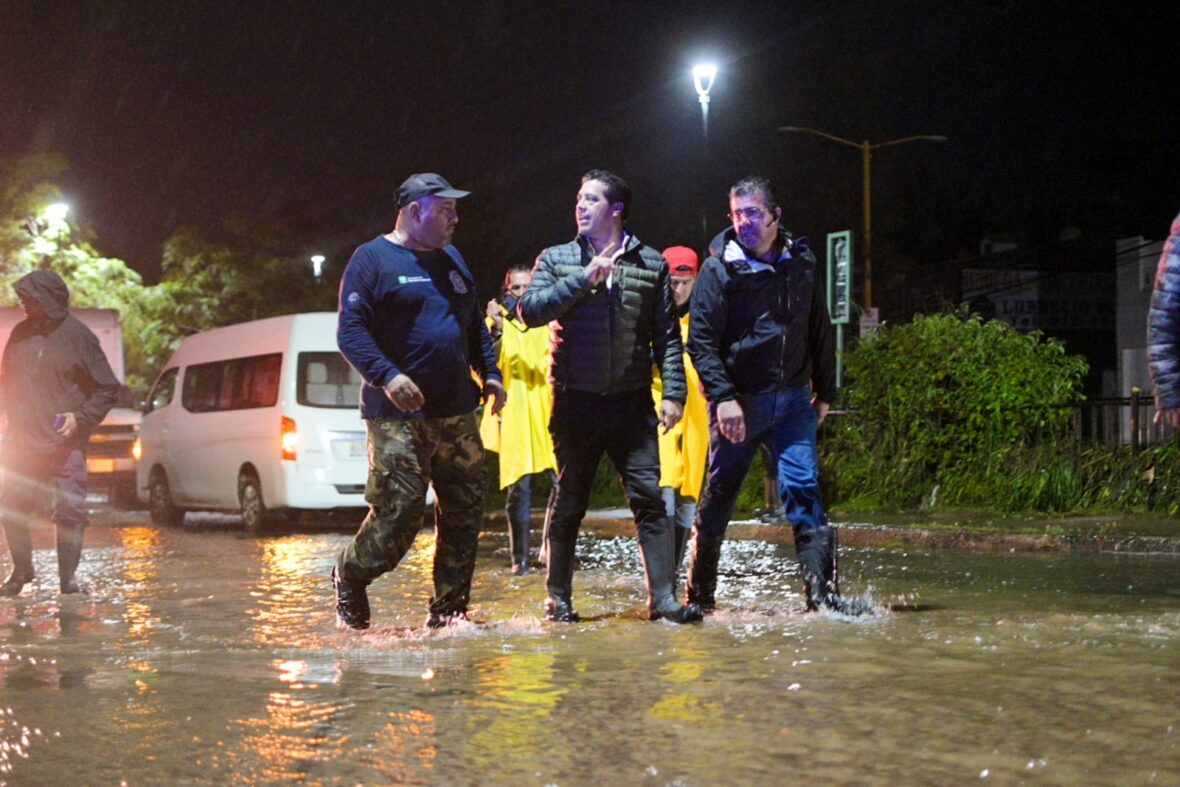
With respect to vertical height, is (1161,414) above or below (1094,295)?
below

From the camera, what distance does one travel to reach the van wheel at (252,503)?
1669 centimetres

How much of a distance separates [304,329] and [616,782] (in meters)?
Answer: 12.6

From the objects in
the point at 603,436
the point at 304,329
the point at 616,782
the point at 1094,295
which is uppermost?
the point at 1094,295

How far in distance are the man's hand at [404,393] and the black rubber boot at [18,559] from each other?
3619 mm

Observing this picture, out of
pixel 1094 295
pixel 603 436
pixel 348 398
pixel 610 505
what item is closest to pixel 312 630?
pixel 603 436

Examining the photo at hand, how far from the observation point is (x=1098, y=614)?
26.8ft

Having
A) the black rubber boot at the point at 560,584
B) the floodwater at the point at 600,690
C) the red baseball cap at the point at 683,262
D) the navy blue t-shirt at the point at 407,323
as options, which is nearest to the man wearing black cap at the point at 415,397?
the navy blue t-shirt at the point at 407,323

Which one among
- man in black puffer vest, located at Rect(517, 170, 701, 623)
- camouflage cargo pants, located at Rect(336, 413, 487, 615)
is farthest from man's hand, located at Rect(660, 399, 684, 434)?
camouflage cargo pants, located at Rect(336, 413, 487, 615)

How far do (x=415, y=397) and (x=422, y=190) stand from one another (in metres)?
0.96

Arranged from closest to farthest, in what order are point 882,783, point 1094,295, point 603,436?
point 882,783, point 603,436, point 1094,295

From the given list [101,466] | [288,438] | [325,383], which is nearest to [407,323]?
[288,438]

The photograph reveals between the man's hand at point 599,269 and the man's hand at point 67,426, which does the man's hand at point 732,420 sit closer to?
the man's hand at point 599,269

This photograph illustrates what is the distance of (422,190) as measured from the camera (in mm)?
7559

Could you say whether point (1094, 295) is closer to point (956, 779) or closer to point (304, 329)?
point (304, 329)
